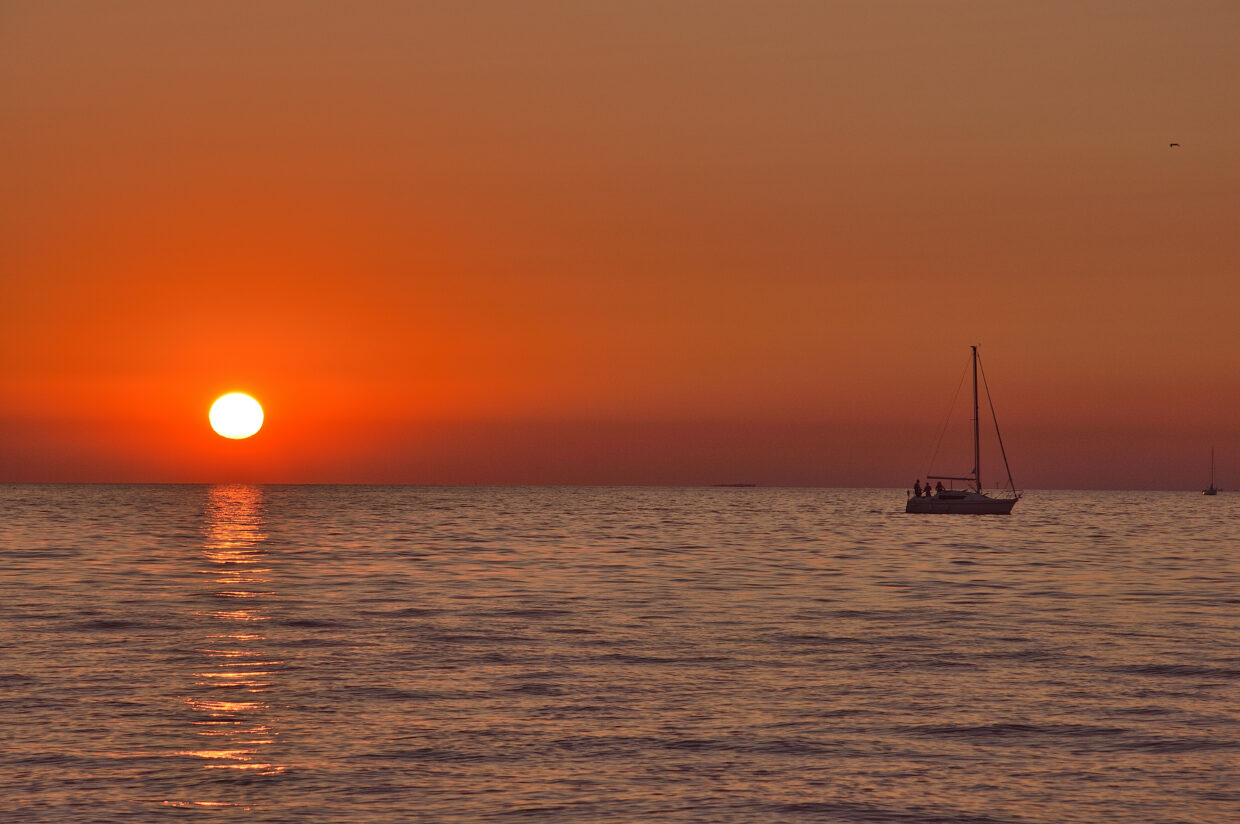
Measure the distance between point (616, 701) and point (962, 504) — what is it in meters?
111

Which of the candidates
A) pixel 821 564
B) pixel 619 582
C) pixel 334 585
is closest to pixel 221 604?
pixel 334 585

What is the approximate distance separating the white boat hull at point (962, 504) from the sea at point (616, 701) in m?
80.7

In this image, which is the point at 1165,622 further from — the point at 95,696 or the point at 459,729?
the point at 95,696

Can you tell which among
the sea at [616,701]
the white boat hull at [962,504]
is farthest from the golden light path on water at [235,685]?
the white boat hull at [962,504]

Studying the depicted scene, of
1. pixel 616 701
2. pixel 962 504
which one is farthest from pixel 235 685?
pixel 962 504

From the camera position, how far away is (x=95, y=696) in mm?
20828

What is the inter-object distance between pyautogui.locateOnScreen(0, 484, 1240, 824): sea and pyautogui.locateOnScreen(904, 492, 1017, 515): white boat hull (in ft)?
265

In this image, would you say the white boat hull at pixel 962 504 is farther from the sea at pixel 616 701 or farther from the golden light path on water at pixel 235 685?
the golden light path on water at pixel 235 685

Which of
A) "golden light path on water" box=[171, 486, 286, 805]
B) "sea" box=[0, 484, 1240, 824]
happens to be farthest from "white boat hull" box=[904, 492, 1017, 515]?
"golden light path on water" box=[171, 486, 286, 805]

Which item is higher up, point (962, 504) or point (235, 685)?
point (235, 685)

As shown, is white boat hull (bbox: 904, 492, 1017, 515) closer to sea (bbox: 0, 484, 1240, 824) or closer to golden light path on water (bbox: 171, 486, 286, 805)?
sea (bbox: 0, 484, 1240, 824)

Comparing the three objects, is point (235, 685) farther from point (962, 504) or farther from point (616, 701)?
point (962, 504)

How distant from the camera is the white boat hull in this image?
126 m

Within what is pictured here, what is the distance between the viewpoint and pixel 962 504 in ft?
417
